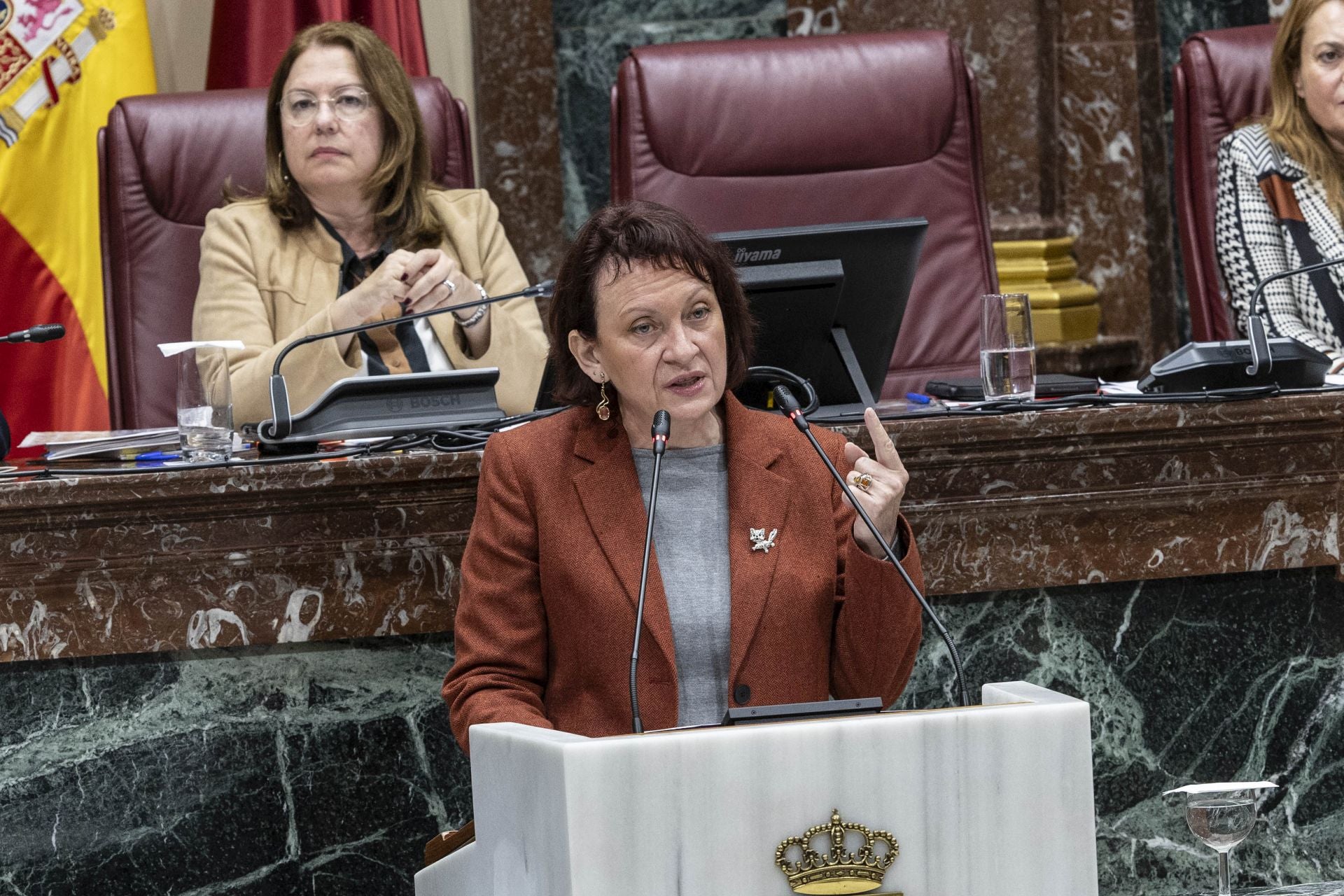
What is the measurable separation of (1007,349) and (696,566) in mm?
746

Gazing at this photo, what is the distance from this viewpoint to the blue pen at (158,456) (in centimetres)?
203

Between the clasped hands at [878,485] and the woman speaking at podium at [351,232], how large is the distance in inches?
46.7

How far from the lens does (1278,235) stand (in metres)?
2.94

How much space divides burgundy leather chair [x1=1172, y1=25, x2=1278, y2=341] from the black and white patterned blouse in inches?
2.1

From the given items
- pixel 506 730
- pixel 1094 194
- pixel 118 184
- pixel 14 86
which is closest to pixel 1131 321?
pixel 1094 194

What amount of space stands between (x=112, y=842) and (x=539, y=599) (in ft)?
2.09

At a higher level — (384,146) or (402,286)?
(384,146)

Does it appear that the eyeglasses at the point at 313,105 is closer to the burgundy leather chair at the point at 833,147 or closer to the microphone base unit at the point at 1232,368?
the burgundy leather chair at the point at 833,147

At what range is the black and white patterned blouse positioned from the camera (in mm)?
2893

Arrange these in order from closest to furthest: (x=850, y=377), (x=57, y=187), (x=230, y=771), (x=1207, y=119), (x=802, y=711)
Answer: (x=802, y=711)
(x=230, y=771)
(x=850, y=377)
(x=1207, y=119)
(x=57, y=187)

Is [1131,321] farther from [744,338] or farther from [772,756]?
[772,756]

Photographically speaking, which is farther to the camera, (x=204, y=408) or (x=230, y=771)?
(x=204, y=408)

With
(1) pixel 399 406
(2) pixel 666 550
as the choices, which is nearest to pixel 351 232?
(1) pixel 399 406

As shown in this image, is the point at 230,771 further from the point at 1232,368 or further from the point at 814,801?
the point at 1232,368
